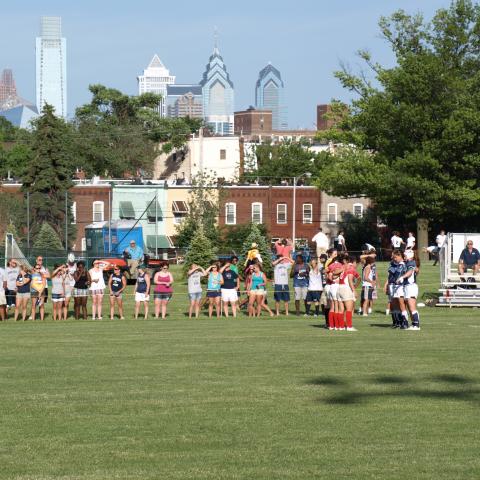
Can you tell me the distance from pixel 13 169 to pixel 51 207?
51913mm

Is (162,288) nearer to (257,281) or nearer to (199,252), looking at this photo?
(257,281)

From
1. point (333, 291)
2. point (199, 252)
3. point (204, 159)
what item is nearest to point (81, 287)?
point (333, 291)

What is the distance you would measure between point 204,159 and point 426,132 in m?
79.1

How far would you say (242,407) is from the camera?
15.9 meters

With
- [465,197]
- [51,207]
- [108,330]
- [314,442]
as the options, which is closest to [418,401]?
[314,442]

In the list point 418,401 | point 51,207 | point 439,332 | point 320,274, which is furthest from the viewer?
point 51,207

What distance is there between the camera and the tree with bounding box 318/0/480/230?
62781mm

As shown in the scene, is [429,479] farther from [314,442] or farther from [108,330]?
[108,330]

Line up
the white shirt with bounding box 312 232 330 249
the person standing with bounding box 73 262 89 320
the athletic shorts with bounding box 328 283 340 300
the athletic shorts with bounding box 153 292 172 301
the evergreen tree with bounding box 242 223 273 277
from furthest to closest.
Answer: the white shirt with bounding box 312 232 330 249 → the evergreen tree with bounding box 242 223 273 277 → the athletic shorts with bounding box 153 292 172 301 → the person standing with bounding box 73 262 89 320 → the athletic shorts with bounding box 328 283 340 300

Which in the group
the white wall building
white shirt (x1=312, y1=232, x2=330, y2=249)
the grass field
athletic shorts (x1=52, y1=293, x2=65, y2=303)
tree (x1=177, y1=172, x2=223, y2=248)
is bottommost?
the grass field

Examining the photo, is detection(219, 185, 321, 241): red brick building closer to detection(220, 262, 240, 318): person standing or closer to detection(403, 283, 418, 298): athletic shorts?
detection(220, 262, 240, 318): person standing

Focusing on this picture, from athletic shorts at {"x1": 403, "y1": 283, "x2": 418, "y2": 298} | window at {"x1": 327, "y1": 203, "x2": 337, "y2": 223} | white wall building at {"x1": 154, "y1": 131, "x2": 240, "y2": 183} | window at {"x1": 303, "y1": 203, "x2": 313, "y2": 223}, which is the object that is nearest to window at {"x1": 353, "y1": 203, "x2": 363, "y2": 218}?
window at {"x1": 327, "y1": 203, "x2": 337, "y2": 223}

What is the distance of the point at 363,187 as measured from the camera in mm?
65562

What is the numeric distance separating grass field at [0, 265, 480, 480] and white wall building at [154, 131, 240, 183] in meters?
114
